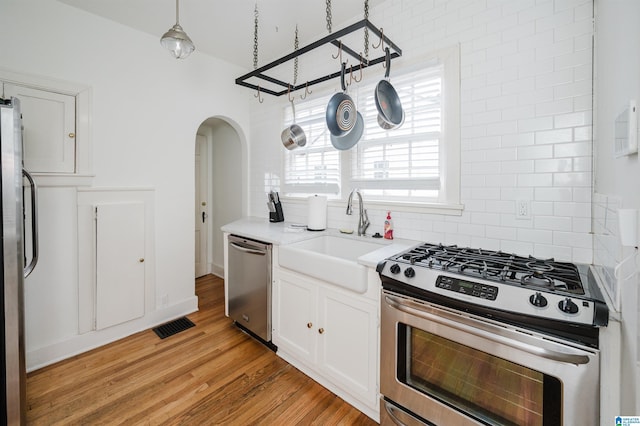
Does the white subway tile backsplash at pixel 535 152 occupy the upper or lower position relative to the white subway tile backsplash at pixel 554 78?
lower

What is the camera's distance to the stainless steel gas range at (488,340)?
1027 mm

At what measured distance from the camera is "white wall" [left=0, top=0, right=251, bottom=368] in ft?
7.16

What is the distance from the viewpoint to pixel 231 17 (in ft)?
8.21

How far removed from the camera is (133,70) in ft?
8.64

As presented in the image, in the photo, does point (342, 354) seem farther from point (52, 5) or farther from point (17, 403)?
point (52, 5)

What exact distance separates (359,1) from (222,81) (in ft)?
5.87

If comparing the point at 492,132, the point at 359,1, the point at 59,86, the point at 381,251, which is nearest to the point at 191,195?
the point at 59,86

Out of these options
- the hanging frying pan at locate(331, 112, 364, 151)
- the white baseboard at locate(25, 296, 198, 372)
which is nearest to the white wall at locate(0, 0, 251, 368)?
the white baseboard at locate(25, 296, 198, 372)

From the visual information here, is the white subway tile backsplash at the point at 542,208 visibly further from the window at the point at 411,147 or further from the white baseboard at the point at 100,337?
the white baseboard at the point at 100,337

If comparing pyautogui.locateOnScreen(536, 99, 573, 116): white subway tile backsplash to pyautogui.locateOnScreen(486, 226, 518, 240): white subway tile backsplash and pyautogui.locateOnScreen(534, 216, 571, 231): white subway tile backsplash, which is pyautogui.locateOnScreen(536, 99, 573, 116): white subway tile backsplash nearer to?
pyautogui.locateOnScreen(534, 216, 571, 231): white subway tile backsplash

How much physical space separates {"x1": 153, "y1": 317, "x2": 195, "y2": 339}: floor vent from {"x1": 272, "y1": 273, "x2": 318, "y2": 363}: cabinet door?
43.1 inches

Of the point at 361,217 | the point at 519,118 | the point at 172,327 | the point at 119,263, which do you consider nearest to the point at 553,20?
the point at 519,118

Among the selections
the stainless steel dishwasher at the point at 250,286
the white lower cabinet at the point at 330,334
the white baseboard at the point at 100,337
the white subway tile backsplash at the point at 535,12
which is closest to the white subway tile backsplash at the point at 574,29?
the white subway tile backsplash at the point at 535,12

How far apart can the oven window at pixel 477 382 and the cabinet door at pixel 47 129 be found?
9.33ft
